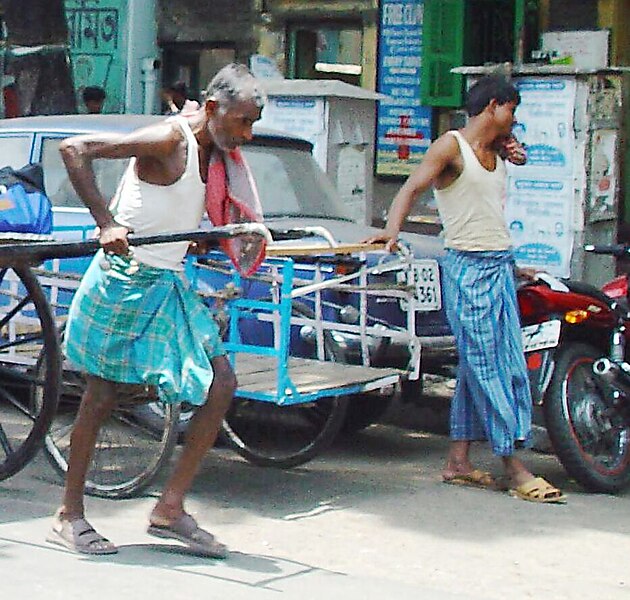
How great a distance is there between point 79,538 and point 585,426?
8.30 feet

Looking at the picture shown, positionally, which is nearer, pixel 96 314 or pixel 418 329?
pixel 96 314

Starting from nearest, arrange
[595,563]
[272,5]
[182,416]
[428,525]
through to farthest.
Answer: [595,563], [428,525], [182,416], [272,5]

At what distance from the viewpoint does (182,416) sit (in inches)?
250

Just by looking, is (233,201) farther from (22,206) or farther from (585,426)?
(585,426)

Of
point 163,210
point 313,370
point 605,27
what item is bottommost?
point 313,370

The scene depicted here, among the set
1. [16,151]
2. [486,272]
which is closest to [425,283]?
[486,272]

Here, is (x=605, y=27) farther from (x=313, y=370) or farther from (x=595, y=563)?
(x=595, y=563)

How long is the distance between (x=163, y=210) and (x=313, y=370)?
5.05 ft

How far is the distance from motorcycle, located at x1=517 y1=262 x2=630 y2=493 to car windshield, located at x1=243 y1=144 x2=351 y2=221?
1.51 m

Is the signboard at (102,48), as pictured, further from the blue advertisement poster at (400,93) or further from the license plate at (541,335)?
the license plate at (541,335)

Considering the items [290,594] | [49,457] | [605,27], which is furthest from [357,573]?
[605,27]

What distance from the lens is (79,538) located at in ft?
16.9

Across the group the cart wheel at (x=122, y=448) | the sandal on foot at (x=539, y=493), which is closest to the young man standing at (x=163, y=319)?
the cart wheel at (x=122, y=448)

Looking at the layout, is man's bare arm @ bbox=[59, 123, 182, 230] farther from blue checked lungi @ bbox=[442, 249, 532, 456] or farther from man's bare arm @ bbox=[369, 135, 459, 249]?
blue checked lungi @ bbox=[442, 249, 532, 456]
